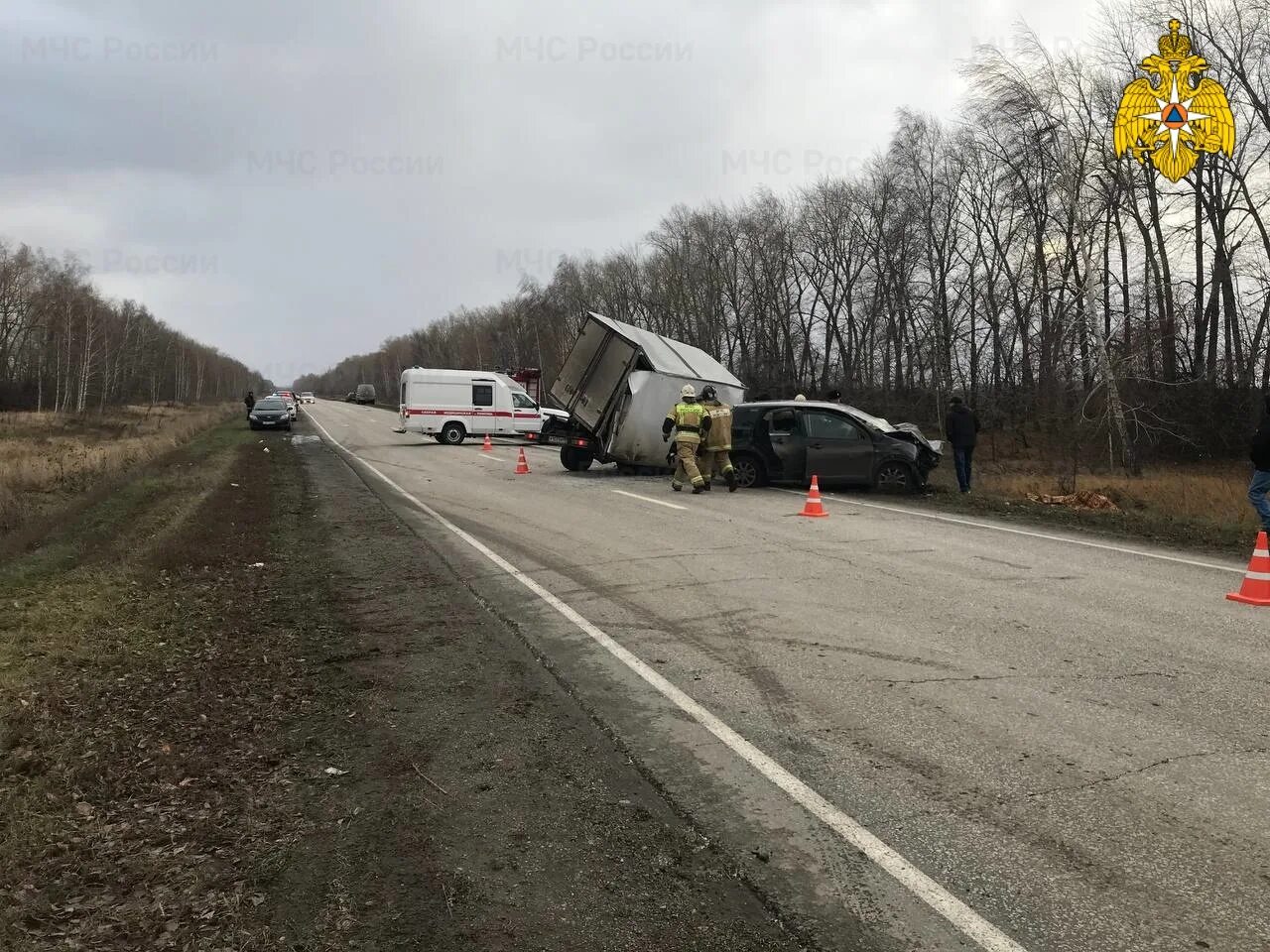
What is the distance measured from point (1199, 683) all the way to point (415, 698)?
4.62 meters

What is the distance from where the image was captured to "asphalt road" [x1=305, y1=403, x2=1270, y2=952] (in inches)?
111

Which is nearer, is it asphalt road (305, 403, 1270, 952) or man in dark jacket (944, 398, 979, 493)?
asphalt road (305, 403, 1270, 952)

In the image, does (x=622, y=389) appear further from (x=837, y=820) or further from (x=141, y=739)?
(x=837, y=820)

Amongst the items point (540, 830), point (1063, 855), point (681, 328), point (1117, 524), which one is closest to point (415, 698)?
point (540, 830)

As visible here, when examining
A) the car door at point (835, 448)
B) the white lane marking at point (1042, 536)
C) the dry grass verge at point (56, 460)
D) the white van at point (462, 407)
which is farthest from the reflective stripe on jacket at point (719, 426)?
the white van at point (462, 407)

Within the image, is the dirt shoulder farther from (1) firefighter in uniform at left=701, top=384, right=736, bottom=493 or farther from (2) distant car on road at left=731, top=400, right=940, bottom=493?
(2) distant car on road at left=731, top=400, right=940, bottom=493

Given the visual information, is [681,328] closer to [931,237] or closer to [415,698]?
[931,237]

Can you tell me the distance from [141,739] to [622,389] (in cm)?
1442

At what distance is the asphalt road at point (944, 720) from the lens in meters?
2.83

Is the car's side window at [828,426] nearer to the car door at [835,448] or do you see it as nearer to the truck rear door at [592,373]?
the car door at [835,448]

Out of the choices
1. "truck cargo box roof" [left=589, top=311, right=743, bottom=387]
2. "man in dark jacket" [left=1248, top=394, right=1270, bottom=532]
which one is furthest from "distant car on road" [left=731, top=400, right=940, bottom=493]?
"man in dark jacket" [left=1248, top=394, right=1270, bottom=532]

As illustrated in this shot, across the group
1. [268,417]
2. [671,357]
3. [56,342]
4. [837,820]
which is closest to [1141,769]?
[837,820]

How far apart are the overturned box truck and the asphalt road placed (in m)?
8.42

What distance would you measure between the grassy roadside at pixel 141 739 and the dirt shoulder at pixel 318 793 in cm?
1
